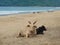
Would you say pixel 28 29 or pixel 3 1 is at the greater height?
pixel 3 1

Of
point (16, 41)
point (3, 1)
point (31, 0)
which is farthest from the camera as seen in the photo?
point (31, 0)

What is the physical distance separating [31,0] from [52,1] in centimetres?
398

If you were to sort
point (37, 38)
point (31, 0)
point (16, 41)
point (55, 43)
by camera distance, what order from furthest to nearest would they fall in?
point (31, 0), point (37, 38), point (16, 41), point (55, 43)

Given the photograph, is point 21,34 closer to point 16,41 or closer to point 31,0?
point 16,41

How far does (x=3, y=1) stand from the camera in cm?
4256

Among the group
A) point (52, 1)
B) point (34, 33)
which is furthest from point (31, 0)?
point (34, 33)

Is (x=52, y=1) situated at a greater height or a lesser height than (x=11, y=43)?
greater

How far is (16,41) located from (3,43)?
598mm

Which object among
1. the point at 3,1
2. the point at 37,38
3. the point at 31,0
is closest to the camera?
the point at 37,38

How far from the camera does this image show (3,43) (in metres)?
8.68

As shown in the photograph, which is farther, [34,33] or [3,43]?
[34,33]

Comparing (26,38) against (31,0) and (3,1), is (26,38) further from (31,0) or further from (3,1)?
(31,0)

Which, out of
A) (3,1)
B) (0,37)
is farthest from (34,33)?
(3,1)

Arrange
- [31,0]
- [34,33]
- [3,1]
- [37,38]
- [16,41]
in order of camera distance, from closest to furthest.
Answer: [16,41]
[37,38]
[34,33]
[3,1]
[31,0]
